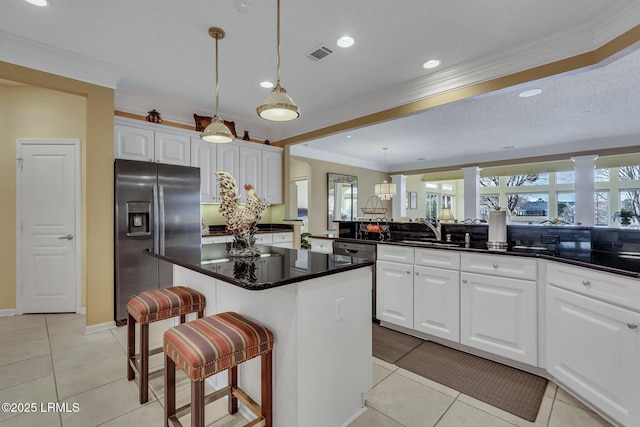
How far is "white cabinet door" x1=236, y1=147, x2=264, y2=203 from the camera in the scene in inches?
187

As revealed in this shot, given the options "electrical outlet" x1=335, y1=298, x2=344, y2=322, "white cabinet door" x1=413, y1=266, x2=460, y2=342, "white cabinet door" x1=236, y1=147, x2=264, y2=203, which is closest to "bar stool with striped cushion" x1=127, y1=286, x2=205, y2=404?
"electrical outlet" x1=335, y1=298, x2=344, y2=322

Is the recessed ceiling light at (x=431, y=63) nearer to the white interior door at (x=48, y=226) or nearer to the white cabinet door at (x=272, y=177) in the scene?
the white cabinet door at (x=272, y=177)

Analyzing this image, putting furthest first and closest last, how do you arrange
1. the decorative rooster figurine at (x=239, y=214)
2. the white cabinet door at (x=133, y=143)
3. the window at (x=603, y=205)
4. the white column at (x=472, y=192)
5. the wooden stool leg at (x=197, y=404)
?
the window at (x=603, y=205), the white column at (x=472, y=192), the white cabinet door at (x=133, y=143), the decorative rooster figurine at (x=239, y=214), the wooden stool leg at (x=197, y=404)

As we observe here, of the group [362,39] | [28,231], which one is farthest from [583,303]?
[28,231]

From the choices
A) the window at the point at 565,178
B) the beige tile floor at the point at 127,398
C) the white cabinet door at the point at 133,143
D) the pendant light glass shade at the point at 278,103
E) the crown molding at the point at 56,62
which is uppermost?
the crown molding at the point at 56,62

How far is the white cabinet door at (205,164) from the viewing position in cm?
423

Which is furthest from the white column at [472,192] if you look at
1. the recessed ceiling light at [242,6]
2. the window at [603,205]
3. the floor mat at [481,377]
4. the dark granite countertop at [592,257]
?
the recessed ceiling light at [242,6]

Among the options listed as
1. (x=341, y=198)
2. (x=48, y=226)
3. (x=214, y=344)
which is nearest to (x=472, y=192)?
(x=341, y=198)

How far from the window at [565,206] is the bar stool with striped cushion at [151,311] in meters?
11.1

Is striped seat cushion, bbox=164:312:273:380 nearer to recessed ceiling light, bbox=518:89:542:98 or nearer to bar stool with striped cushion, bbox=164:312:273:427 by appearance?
A: bar stool with striped cushion, bbox=164:312:273:427

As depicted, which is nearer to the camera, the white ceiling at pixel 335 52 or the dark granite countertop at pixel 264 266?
the dark granite countertop at pixel 264 266

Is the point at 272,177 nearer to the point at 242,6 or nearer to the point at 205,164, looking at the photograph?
the point at 205,164

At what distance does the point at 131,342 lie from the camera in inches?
82.4

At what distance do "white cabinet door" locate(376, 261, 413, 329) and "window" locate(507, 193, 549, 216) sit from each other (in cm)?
920
